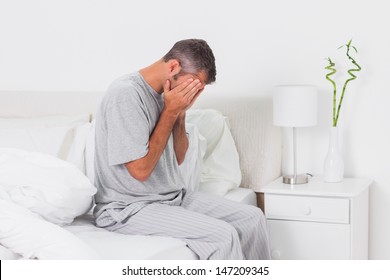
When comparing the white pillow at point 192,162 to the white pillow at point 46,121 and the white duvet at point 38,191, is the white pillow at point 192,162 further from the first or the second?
the white pillow at point 46,121

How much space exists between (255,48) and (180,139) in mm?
738

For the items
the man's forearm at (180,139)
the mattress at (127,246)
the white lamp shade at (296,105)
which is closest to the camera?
the mattress at (127,246)

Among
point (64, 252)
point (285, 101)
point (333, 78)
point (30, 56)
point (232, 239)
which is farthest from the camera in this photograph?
point (30, 56)

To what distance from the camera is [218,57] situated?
2822mm

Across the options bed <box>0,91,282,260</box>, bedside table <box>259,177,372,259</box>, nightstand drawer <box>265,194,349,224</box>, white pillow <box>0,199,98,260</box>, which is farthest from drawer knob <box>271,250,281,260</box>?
white pillow <box>0,199,98,260</box>

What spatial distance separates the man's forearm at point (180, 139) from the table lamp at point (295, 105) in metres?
0.47

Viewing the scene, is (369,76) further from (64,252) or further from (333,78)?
(64,252)

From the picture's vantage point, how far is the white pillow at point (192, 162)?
2395 millimetres

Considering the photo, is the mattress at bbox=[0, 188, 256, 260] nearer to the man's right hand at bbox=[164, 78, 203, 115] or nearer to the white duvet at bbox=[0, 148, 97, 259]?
the white duvet at bbox=[0, 148, 97, 259]

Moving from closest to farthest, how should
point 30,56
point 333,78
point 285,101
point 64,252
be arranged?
point 64,252 → point 285,101 → point 333,78 → point 30,56

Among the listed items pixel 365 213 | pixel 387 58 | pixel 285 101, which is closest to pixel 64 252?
pixel 285 101

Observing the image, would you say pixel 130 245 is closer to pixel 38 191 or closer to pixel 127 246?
pixel 127 246

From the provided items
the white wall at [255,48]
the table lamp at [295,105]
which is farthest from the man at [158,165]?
the white wall at [255,48]

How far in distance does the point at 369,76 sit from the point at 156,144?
107cm
